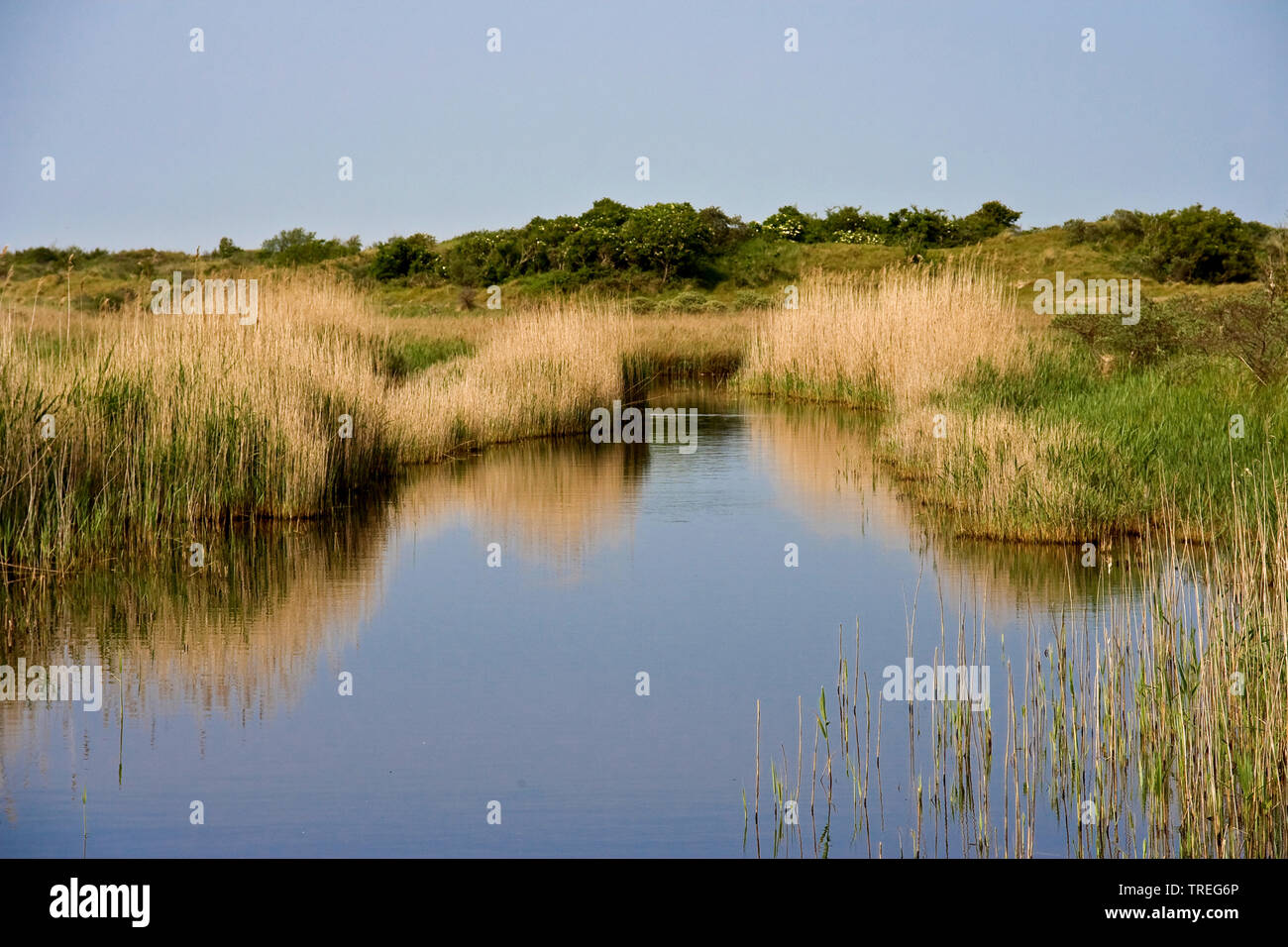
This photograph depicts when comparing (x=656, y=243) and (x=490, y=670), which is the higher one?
(x=656, y=243)

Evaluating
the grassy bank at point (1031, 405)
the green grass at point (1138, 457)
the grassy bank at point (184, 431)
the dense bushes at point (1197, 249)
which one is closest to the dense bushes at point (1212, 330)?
the grassy bank at point (1031, 405)

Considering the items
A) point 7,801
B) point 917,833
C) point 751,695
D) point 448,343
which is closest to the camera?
point 917,833

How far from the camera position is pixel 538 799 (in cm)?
511

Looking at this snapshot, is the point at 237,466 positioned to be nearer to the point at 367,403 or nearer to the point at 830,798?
the point at 367,403

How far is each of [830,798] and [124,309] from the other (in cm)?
796

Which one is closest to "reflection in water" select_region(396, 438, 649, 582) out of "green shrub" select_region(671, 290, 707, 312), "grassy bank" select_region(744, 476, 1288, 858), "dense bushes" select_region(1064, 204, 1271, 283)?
"grassy bank" select_region(744, 476, 1288, 858)

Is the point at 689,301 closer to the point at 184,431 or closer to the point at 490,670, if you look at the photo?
the point at 184,431

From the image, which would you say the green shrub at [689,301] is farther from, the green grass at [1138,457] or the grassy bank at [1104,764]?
the grassy bank at [1104,764]

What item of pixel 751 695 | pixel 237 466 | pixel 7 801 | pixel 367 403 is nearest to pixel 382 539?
pixel 237 466

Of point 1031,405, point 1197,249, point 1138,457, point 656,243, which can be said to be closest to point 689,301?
point 656,243

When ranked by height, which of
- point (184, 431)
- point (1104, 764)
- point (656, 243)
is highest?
point (656, 243)

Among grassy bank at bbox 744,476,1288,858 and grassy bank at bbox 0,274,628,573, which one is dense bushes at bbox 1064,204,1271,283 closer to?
grassy bank at bbox 0,274,628,573

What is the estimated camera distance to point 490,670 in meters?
6.83

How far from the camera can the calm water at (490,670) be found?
4.89 metres
